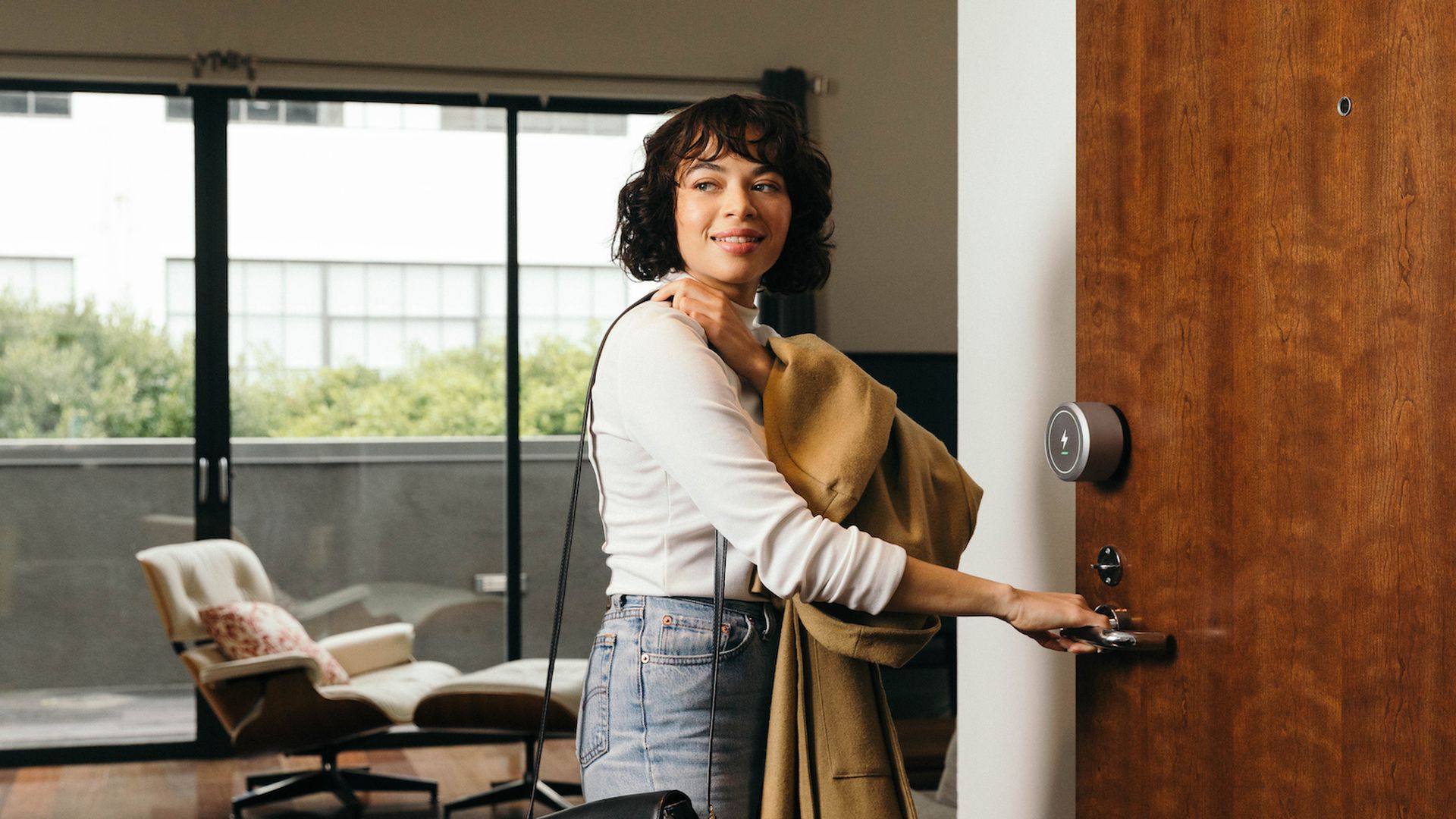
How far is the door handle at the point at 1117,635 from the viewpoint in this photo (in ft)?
3.28

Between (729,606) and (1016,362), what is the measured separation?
1.66ft

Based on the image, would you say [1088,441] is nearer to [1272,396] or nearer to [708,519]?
[1272,396]

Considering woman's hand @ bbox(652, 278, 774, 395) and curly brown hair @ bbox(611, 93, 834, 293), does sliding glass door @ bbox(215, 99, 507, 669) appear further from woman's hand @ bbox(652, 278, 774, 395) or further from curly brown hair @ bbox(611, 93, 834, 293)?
woman's hand @ bbox(652, 278, 774, 395)

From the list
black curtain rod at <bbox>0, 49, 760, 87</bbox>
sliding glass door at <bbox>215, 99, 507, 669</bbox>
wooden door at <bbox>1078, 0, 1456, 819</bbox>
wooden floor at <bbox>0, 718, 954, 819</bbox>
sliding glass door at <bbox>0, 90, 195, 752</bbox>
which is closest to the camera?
wooden door at <bbox>1078, 0, 1456, 819</bbox>

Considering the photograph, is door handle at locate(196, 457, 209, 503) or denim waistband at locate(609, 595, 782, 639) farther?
door handle at locate(196, 457, 209, 503)

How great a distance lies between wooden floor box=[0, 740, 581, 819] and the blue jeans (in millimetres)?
2816

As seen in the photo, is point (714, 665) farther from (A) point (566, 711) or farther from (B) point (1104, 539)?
(A) point (566, 711)

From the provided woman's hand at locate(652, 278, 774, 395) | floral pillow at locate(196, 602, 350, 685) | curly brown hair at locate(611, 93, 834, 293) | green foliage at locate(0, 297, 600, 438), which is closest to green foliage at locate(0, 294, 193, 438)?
green foliage at locate(0, 297, 600, 438)

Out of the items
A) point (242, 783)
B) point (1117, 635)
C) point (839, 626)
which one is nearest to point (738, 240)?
point (839, 626)

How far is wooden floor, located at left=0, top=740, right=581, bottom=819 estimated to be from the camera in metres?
3.82

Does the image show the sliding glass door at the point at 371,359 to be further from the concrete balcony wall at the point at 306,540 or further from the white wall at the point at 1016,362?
the white wall at the point at 1016,362

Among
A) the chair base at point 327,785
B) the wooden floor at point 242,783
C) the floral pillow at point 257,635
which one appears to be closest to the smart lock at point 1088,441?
the wooden floor at point 242,783

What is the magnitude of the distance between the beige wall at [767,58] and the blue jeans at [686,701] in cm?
369

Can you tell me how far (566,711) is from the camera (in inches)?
139
